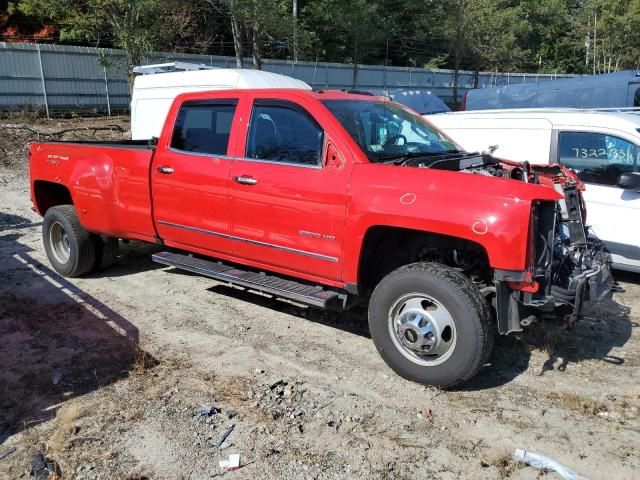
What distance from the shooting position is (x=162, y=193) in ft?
18.1

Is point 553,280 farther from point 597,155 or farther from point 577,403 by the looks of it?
point 597,155

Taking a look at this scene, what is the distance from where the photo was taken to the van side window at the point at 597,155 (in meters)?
6.19

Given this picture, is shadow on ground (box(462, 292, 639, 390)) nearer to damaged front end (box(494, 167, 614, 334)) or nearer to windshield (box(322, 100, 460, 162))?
damaged front end (box(494, 167, 614, 334))

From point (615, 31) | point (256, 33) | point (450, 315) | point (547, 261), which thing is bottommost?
point (450, 315)

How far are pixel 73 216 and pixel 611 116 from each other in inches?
231

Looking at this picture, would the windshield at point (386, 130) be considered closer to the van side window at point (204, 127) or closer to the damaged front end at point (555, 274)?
the van side window at point (204, 127)

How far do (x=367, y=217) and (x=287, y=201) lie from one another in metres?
0.73

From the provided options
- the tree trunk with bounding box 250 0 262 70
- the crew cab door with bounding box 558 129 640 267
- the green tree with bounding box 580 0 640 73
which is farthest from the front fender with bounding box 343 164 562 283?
the green tree with bounding box 580 0 640 73

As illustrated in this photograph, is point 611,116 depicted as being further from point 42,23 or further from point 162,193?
point 42,23

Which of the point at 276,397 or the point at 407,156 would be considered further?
the point at 407,156

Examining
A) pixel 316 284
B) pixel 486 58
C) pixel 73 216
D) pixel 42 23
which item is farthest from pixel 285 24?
pixel 486 58

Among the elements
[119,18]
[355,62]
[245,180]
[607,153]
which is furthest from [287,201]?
[355,62]

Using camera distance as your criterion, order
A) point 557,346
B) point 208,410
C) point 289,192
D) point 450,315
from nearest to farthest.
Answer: point 208,410 → point 450,315 → point 289,192 → point 557,346

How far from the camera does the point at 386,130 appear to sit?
4812mm
